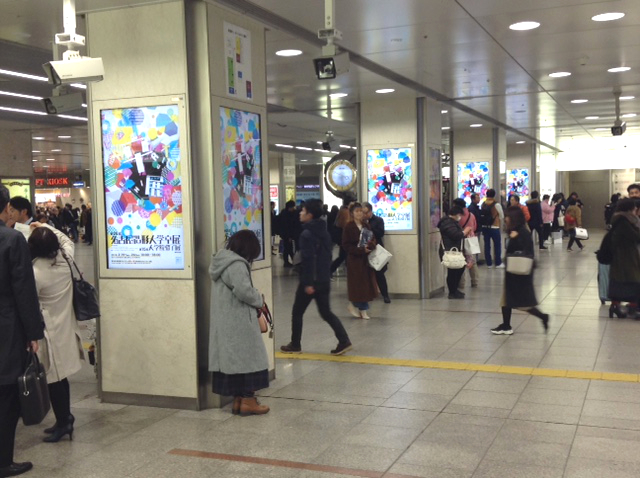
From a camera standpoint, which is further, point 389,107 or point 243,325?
point 389,107

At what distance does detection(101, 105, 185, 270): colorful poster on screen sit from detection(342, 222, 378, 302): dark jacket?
410 cm

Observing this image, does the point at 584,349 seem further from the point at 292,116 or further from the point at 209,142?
the point at 292,116

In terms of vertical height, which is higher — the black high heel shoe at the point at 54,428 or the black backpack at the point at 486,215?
the black backpack at the point at 486,215

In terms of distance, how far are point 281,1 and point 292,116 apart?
9.22m

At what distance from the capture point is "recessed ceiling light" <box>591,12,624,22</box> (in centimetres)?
735

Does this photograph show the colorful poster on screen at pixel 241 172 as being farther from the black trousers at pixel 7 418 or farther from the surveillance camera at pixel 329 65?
the black trousers at pixel 7 418

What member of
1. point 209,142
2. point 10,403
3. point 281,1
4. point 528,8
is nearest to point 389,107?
point 528,8

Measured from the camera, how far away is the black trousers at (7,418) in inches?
173

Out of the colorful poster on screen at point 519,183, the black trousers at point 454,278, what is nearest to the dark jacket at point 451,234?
the black trousers at point 454,278

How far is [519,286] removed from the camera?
27.0 ft

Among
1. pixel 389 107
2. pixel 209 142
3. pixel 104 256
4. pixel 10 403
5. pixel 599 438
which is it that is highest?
pixel 389 107

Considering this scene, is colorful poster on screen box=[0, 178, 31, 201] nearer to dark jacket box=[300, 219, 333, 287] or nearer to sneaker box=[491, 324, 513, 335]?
dark jacket box=[300, 219, 333, 287]

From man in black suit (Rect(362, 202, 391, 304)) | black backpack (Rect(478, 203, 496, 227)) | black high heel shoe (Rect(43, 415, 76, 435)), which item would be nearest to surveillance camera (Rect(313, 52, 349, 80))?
black high heel shoe (Rect(43, 415, 76, 435))

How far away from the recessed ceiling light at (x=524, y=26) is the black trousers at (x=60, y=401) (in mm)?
5579
